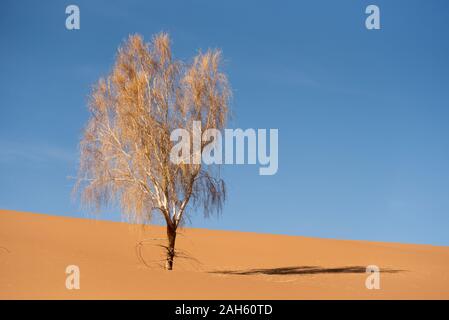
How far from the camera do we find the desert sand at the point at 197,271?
1211 cm

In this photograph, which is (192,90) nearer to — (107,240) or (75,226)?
(107,240)

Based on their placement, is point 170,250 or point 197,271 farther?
point 197,271

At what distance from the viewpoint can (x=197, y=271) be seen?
23031 millimetres

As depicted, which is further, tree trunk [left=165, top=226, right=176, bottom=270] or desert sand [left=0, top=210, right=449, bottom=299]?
tree trunk [left=165, top=226, right=176, bottom=270]

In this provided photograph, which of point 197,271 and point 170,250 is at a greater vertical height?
point 170,250

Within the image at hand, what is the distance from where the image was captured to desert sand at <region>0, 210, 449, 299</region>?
12109 mm

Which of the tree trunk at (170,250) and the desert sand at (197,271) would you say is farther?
the tree trunk at (170,250)

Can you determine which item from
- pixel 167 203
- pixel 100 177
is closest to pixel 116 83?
pixel 100 177
